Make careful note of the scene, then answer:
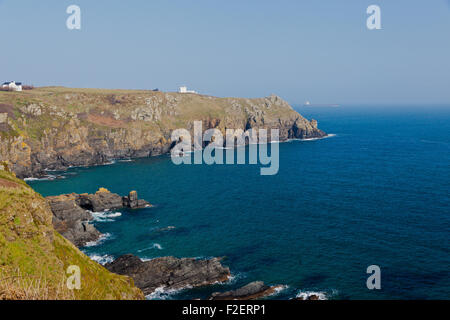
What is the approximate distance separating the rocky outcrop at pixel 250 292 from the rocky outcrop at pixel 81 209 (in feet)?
117

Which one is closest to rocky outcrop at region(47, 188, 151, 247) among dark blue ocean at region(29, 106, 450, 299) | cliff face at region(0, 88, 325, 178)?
dark blue ocean at region(29, 106, 450, 299)

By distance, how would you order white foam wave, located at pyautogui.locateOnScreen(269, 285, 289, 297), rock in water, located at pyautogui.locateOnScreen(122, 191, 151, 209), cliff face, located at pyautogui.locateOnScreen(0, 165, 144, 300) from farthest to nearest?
rock in water, located at pyautogui.locateOnScreen(122, 191, 151, 209)
white foam wave, located at pyautogui.locateOnScreen(269, 285, 289, 297)
cliff face, located at pyautogui.locateOnScreen(0, 165, 144, 300)

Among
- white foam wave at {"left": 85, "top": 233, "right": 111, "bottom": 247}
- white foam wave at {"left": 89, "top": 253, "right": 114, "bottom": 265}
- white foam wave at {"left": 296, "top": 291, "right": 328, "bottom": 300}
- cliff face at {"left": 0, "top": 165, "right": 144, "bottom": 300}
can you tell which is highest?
cliff face at {"left": 0, "top": 165, "right": 144, "bottom": 300}

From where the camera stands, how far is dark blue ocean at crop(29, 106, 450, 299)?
192ft

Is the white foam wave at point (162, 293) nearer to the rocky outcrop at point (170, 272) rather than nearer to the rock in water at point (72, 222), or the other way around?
the rocky outcrop at point (170, 272)

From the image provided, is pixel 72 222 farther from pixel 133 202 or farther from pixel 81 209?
pixel 133 202

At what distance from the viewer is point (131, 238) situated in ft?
253

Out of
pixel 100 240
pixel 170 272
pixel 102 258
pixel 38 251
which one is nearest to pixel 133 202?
pixel 100 240

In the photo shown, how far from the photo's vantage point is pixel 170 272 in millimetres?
59688

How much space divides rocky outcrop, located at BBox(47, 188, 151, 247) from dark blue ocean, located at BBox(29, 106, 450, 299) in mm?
3912

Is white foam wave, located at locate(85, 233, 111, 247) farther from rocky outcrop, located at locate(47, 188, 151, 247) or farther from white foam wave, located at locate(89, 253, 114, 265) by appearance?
white foam wave, located at locate(89, 253, 114, 265)

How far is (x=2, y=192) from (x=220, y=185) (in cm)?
8315

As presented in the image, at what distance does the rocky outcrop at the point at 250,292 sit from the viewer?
52.0 meters

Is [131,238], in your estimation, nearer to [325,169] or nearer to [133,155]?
[325,169]
